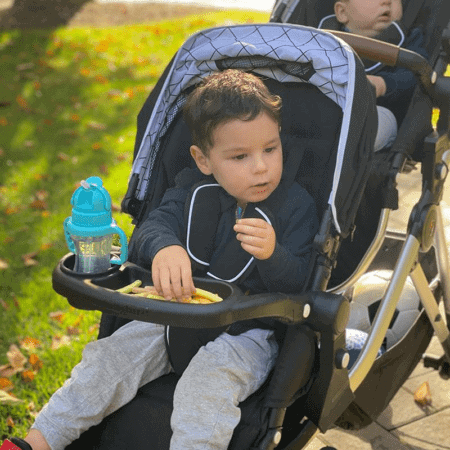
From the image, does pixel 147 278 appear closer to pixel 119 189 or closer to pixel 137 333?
pixel 137 333

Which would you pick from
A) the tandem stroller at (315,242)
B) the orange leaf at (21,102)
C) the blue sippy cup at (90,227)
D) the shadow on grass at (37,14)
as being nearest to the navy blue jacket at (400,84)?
the tandem stroller at (315,242)

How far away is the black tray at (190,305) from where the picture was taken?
2078 millimetres

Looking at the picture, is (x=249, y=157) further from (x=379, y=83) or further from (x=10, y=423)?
(x=10, y=423)

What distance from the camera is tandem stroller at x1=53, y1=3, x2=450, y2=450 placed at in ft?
7.63

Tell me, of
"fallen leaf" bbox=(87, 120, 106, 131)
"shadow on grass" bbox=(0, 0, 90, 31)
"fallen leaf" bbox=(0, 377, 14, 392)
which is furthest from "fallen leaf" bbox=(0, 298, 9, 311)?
"shadow on grass" bbox=(0, 0, 90, 31)

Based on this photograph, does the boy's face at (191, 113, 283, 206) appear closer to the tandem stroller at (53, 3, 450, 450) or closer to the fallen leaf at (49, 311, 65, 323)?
the tandem stroller at (53, 3, 450, 450)

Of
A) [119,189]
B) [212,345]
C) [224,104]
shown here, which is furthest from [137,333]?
[119,189]

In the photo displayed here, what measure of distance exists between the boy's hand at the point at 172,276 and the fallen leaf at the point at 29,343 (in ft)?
5.59

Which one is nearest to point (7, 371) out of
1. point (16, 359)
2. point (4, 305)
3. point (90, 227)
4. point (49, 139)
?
point (16, 359)

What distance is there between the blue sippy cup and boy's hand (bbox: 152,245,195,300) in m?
0.15

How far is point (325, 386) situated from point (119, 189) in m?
3.40

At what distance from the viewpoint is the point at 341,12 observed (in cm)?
353

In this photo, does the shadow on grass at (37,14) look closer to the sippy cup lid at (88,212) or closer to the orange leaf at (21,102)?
the orange leaf at (21,102)

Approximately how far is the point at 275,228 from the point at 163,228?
1.23 feet
